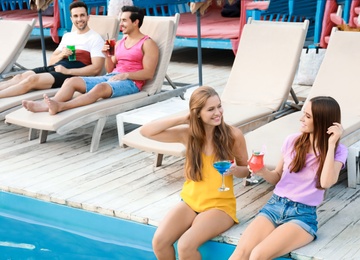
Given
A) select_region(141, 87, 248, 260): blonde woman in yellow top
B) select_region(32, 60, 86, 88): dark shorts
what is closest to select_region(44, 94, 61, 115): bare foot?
select_region(32, 60, 86, 88): dark shorts

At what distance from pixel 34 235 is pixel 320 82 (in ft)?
7.88

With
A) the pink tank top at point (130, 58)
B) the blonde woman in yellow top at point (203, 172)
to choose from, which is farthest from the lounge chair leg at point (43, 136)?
the blonde woman in yellow top at point (203, 172)

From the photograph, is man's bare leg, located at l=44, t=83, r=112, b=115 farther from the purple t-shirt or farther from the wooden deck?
the purple t-shirt

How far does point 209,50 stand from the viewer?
1074 centimetres

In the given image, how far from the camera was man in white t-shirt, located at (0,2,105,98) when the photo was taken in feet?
21.0

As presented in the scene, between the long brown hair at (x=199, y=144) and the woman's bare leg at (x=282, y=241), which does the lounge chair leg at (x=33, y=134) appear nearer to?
the long brown hair at (x=199, y=144)

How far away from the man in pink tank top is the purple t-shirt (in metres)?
2.39

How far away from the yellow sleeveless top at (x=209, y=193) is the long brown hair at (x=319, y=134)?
39cm

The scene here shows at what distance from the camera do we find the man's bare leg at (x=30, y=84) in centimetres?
634

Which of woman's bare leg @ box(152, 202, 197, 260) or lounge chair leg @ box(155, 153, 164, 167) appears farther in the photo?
lounge chair leg @ box(155, 153, 164, 167)

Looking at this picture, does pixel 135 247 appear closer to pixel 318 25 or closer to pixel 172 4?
pixel 318 25

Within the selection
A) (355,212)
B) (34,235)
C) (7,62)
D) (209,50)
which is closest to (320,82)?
(355,212)

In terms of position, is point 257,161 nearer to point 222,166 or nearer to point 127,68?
point 222,166

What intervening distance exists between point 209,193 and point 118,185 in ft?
3.94
